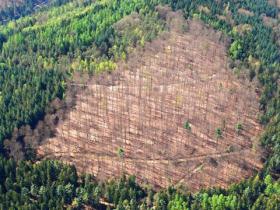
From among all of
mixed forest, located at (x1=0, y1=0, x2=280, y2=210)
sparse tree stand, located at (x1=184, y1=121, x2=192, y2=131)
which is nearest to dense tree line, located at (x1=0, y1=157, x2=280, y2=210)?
mixed forest, located at (x1=0, y1=0, x2=280, y2=210)

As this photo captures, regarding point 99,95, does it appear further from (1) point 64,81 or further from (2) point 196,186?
(2) point 196,186

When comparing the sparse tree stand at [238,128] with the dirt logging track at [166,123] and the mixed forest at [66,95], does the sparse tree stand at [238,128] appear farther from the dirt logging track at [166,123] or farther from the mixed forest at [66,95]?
the mixed forest at [66,95]

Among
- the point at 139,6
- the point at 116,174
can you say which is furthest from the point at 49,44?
the point at 116,174

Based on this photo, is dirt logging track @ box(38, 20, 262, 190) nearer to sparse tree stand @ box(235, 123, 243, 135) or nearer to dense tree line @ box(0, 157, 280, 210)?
sparse tree stand @ box(235, 123, 243, 135)

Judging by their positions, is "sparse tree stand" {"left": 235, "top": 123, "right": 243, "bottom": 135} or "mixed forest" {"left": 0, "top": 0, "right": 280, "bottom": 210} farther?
"sparse tree stand" {"left": 235, "top": 123, "right": 243, "bottom": 135}

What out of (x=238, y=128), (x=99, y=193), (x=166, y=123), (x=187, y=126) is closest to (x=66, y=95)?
(x=166, y=123)

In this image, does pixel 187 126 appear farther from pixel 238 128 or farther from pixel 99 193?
pixel 99 193
